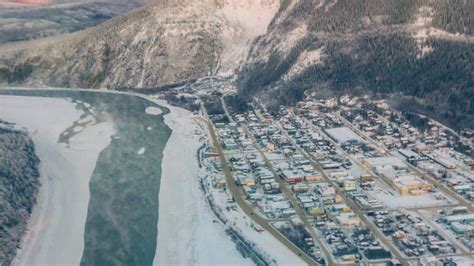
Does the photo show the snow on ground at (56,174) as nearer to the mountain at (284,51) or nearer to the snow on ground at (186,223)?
the snow on ground at (186,223)

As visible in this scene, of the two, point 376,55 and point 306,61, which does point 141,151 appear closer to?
point 306,61

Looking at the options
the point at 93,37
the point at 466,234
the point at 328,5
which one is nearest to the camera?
the point at 466,234

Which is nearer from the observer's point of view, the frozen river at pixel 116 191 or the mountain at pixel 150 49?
the frozen river at pixel 116 191

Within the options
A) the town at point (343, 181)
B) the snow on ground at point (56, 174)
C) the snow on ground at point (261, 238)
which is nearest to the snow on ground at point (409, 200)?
the town at point (343, 181)

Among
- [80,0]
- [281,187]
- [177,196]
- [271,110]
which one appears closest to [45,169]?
[177,196]

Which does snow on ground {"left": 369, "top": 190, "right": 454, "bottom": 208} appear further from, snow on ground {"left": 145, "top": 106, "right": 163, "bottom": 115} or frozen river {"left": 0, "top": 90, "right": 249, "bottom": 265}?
snow on ground {"left": 145, "top": 106, "right": 163, "bottom": 115}

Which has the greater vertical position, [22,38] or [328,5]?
[328,5]

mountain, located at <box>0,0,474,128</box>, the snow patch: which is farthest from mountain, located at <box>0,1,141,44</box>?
the snow patch

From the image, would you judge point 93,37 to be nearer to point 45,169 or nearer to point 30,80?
point 30,80
